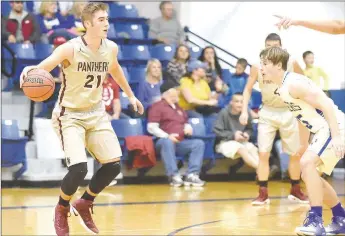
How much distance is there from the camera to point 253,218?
7.99 meters

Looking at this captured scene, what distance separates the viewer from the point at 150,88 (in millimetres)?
11555

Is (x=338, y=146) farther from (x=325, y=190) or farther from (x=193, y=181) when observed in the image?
(x=193, y=181)

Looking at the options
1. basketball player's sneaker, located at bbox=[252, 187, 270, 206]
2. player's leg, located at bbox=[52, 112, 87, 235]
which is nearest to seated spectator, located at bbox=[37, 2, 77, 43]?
basketball player's sneaker, located at bbox=[252, 187, 270, 206]

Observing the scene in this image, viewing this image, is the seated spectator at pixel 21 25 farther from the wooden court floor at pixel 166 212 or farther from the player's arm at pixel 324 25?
the player's arm at pixel 324 25

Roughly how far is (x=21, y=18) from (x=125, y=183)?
320 cm

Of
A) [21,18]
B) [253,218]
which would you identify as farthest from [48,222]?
[21,18]

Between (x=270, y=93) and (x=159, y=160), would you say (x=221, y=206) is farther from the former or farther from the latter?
(x=159, y=160)

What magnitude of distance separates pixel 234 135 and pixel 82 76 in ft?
17.7

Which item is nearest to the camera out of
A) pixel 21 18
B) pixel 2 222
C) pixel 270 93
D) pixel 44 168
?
pixel 2 222

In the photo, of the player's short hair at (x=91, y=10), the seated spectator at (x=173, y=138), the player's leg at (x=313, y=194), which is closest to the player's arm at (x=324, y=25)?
the player's leg at (x=313, y=194)

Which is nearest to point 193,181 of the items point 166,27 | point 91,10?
point 166,27

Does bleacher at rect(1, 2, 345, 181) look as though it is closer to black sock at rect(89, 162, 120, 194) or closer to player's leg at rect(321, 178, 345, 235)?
black sock at rect(89, 162, 120, 194)

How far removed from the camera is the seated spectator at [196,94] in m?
11.9

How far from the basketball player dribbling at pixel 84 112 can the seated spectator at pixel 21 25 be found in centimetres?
607
